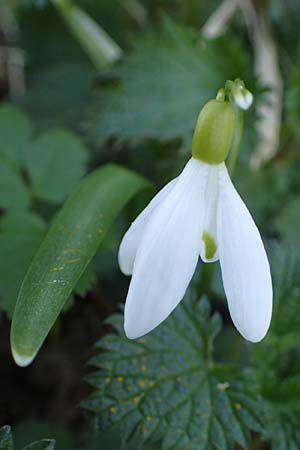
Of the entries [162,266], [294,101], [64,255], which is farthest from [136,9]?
[162,266]

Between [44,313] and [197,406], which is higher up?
[44,313]

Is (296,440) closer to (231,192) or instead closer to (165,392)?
(165,392)

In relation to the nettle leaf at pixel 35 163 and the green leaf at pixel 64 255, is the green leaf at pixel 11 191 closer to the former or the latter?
the nettle leaf at pixel 35 163

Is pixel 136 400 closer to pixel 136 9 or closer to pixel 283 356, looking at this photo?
pixel 283 356

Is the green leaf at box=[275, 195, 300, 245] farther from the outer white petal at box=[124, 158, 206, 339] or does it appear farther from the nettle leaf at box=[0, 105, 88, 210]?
the outer white petal at box=[124, 158, 206, 339]

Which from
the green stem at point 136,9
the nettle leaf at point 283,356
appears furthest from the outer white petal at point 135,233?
the green stem at point 136,9

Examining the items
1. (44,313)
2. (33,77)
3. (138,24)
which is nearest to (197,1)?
(138,24)
